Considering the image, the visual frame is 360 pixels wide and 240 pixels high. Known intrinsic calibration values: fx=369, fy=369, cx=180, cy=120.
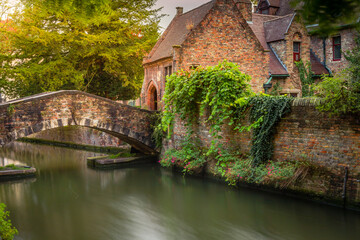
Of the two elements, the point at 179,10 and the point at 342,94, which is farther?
the point at 179,10

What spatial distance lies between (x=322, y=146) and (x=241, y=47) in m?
7.55

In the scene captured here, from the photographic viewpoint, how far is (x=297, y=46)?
59.1ft

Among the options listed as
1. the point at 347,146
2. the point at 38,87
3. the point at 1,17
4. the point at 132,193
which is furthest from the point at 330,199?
the point at 1,17

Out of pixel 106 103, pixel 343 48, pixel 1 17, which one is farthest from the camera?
pixel 1 17

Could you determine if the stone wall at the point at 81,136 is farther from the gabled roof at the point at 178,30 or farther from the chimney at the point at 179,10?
the chimney at the point at 179,10

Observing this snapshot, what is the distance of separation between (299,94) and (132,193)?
9811mm

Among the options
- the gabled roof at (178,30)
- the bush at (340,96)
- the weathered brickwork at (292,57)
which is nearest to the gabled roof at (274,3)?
the weathered brickwork at (292,57)

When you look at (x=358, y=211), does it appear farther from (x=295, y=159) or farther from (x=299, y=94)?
(x=299, y=94)

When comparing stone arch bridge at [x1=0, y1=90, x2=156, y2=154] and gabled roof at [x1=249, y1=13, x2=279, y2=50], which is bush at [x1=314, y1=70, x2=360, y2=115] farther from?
gabled roof at [x1=249, y1=13, x2=279, y2=50]

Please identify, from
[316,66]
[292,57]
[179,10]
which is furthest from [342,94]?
[179,10]

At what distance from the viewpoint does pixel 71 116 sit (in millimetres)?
14023

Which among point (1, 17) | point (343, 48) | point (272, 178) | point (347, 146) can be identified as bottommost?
point (272, 178)

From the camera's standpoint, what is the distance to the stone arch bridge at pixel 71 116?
12.9m

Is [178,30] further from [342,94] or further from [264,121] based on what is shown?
[342,94]
